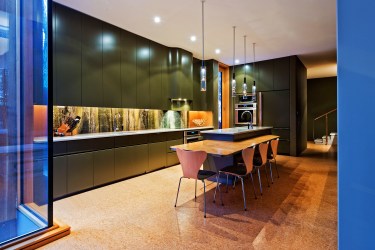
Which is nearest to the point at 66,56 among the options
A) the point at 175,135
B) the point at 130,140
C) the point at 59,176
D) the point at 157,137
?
the point at 130,140

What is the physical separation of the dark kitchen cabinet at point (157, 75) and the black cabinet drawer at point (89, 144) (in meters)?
1.57

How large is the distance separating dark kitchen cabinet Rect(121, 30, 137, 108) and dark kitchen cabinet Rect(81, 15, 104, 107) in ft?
1.62

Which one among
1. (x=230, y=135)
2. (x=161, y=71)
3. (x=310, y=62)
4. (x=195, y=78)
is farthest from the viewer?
(x=310, y=62)

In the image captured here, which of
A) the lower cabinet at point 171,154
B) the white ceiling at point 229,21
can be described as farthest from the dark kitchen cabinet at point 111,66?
the lower cabinet at point 171,154

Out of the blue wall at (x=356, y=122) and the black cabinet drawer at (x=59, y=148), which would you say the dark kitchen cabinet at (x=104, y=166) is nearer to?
the black cabinet drawer at (x=59, y=148)

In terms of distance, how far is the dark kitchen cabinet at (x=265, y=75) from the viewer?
6.78 m

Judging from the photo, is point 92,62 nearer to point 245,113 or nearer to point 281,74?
point 245,113

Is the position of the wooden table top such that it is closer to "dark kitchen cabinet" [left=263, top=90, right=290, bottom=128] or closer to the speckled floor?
the speckled floor

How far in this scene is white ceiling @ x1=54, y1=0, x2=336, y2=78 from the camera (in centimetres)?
336

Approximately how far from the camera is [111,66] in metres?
4.11

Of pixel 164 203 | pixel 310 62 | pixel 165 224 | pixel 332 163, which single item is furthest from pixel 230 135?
pixel 310 62

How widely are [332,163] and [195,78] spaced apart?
14.4ft

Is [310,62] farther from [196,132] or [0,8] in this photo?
[0,8]

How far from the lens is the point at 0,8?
7.25 ft
